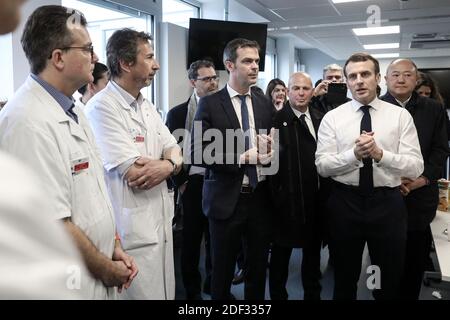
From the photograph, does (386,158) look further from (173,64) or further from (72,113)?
(173,64)

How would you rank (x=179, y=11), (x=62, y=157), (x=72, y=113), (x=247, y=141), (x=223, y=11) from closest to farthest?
1. (x=62, y=157)
2. (x=72, y=113)
3. (x=247, y=141)
4. (x=179, y=11)
5. (x=223, y=11)

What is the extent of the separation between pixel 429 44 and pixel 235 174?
7638 millimetres

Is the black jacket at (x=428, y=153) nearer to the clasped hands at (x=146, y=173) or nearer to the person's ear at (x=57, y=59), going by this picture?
the clasped hands at (x=146, y=173)

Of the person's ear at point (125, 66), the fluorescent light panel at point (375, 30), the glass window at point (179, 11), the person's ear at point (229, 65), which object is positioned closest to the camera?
the person's ear at point (125, 66)

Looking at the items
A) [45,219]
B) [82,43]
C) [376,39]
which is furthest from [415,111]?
[376,39]

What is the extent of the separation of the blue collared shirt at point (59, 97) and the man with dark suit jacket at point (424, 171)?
185 centimetres

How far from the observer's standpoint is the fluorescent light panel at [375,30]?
20.7 ft

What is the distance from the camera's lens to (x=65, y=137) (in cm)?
121

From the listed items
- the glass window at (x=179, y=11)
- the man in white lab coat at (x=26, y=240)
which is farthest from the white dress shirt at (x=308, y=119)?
the glass window at (x=179, y=11)

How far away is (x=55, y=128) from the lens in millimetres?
1164

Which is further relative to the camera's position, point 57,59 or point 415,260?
point 415,260

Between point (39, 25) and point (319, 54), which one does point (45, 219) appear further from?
point (319, 54)

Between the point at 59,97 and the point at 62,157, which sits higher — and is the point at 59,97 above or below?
above

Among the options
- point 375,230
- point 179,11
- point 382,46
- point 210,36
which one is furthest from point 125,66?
point 382,46
